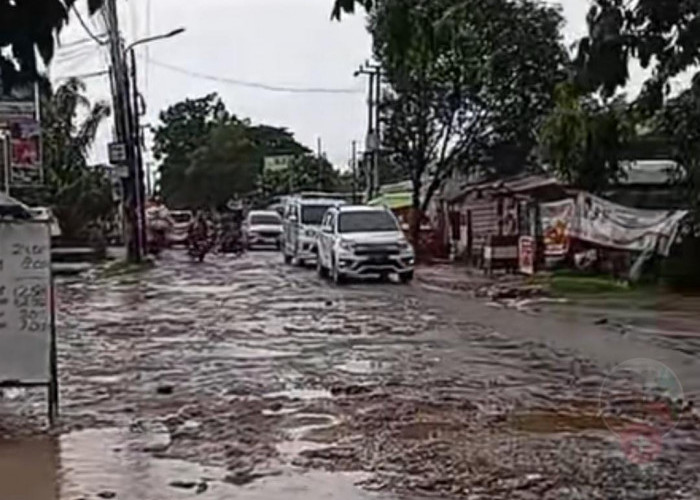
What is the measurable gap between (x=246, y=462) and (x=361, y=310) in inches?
532

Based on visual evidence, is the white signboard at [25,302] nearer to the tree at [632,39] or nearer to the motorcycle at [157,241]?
the tree at [632,39]

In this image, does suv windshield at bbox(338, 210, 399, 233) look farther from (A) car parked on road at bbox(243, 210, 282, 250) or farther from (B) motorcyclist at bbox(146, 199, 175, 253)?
(A) car parked on road at bbox(243, 210, 282, 250)

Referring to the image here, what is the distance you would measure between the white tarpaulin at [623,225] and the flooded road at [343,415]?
810 cm

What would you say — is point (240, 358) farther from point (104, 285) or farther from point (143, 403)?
point (104, 285)

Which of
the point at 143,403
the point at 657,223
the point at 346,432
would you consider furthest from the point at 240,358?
the point at 657,223

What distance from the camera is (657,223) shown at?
1144 inches

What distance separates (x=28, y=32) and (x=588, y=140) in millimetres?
26158

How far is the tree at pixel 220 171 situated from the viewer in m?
93.7

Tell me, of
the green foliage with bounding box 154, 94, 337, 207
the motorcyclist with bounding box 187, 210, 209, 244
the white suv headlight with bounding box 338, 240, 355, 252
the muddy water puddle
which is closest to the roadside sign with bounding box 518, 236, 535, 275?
the white suv headlight with bounding box 338, 240, 355, 252

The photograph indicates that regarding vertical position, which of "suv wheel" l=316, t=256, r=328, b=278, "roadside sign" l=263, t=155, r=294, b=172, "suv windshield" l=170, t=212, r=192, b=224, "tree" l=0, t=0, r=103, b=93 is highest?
"roadside sign" l=263, t=155, r=294, b=172

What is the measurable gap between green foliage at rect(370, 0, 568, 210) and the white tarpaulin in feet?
29.6

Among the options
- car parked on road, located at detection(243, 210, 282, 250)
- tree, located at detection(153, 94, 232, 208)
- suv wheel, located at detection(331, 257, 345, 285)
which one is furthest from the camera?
tree, located at detection(153, 94, 232, 208)

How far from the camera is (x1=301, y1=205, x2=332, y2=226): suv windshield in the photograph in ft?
132

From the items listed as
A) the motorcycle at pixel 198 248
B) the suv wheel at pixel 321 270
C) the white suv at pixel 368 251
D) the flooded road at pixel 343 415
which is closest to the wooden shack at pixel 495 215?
the white suv at pixel 368 251
